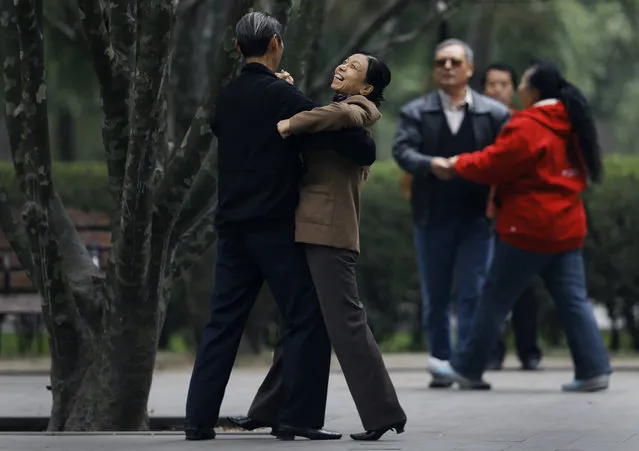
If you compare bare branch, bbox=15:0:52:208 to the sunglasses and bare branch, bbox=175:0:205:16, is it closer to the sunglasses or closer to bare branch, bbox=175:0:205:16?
the sunglasses

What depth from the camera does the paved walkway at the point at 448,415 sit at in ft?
24.4

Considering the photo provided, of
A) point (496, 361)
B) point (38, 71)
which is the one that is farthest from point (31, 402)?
point (496, 361)

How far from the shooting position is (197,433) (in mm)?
7590

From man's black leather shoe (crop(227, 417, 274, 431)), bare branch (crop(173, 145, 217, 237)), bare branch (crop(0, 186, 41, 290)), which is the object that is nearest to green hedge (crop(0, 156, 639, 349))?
bare branch (crop(0, 186, 41, 290))

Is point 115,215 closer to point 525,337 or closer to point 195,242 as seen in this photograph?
point 195,242

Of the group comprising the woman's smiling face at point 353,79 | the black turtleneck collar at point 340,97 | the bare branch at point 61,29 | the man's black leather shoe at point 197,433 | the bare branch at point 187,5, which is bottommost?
the man's black leather shoe at point 197,433

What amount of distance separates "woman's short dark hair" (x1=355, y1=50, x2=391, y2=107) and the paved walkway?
4.84 ft

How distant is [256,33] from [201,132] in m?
1.30

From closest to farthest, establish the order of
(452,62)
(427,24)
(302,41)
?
(302,41) < (452,62) < (427,24)

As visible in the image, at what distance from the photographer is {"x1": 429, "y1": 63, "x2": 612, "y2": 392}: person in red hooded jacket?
10.7 m

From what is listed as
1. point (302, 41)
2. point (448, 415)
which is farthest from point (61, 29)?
point (448, 415)

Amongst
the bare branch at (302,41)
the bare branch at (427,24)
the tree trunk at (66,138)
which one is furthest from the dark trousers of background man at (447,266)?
the tree trunk at (66,138)

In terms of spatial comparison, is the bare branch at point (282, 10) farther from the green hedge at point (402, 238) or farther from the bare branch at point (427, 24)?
the green hedge at point (402, 238)

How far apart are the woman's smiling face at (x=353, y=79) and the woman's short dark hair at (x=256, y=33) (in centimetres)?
41
